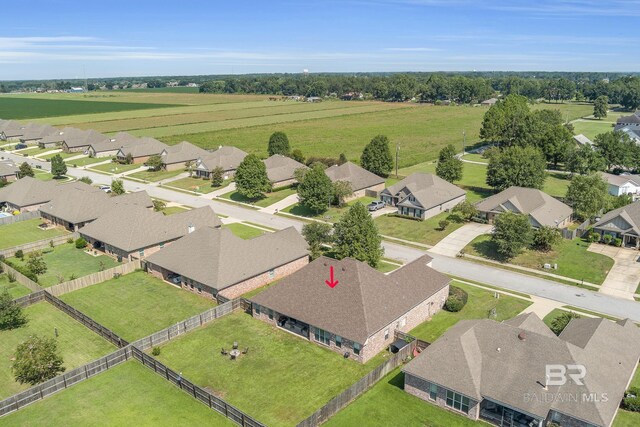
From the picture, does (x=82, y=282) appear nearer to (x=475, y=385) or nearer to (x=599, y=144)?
(x=475, y=385)

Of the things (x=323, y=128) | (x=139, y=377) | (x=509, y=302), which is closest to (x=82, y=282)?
(x=139, y=377)

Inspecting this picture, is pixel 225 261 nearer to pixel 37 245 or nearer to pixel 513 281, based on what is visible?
pixel 37 245

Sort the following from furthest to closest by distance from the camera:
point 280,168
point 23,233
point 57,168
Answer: point 57,168
point 280,168
point 23,233

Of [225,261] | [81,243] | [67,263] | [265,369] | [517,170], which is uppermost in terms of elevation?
[517,170]

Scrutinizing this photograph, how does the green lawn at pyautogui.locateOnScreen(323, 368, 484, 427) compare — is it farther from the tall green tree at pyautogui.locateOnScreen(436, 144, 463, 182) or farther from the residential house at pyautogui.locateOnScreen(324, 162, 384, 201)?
the tall green tree at pyautogui.locateOnScreen(436, 144, 463, 182)

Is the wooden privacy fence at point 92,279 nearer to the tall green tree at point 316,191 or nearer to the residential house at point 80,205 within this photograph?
the residential house at point 80,205

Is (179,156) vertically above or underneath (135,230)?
above

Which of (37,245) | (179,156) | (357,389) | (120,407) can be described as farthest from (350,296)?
(179,156)

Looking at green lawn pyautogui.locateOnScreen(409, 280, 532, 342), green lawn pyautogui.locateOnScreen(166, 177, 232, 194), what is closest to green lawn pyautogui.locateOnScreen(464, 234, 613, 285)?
green lawn pyautogui.locateOnScreen(409, 280, 532, 342)

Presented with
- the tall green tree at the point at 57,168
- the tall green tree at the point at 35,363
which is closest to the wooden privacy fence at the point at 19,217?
the tall green tree at the point at 57,168
